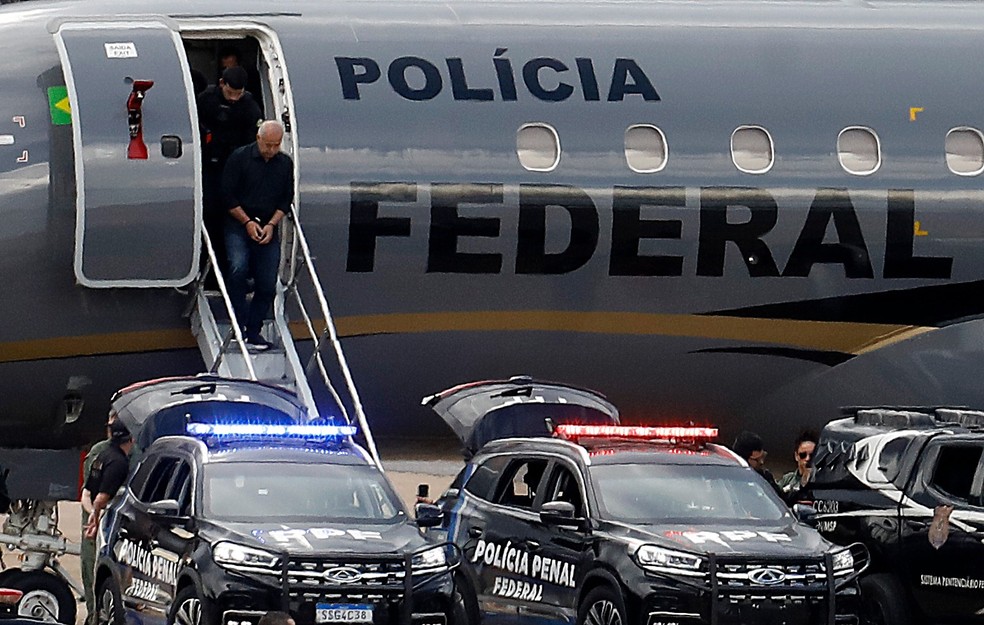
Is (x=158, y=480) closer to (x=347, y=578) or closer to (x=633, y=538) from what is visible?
(x=347, y=578)

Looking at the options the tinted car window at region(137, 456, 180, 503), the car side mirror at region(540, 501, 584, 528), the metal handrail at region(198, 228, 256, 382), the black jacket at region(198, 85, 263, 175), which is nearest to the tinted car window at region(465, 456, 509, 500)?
the car side mirror at region(540, 501, 584, 528)

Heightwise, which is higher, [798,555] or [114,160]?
[114,160]

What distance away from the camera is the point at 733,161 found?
19891 millimetres

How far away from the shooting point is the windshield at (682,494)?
14938 millimetres

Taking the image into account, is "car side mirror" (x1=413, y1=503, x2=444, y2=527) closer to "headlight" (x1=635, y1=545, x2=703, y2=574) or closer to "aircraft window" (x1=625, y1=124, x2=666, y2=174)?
"headlight" (x1=635, y1=545, x2=703, y2=574)

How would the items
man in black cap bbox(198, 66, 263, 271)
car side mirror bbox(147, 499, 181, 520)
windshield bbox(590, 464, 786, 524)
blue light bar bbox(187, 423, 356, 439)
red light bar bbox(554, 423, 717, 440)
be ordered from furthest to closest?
1. man in black cap bbox(198, 66, 263, 271)
2. red light bar bbox(554, 423, 717, 440)
3. blue light bar bbox(187, 423, 356, 439)
4. windshield bbox(590, 464, 786, 524)
5. car side mirror bbox(147, 499, 181, 520)

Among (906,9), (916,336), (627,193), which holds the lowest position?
(916,336)

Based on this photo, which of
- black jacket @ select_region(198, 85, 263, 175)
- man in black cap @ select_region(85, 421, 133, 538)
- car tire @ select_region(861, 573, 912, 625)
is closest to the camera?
car tire @ select_region(861, 573, 912, 625)

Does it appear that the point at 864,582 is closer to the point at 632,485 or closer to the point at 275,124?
the point at 632,485

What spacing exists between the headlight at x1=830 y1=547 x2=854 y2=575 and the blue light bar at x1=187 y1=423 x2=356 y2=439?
12.3 ft

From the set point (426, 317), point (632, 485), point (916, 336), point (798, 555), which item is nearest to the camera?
point (798, 555)

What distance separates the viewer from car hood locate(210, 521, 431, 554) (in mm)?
13500

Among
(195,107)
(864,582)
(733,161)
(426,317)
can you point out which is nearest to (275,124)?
(195,107)

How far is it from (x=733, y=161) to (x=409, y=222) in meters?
3.18
